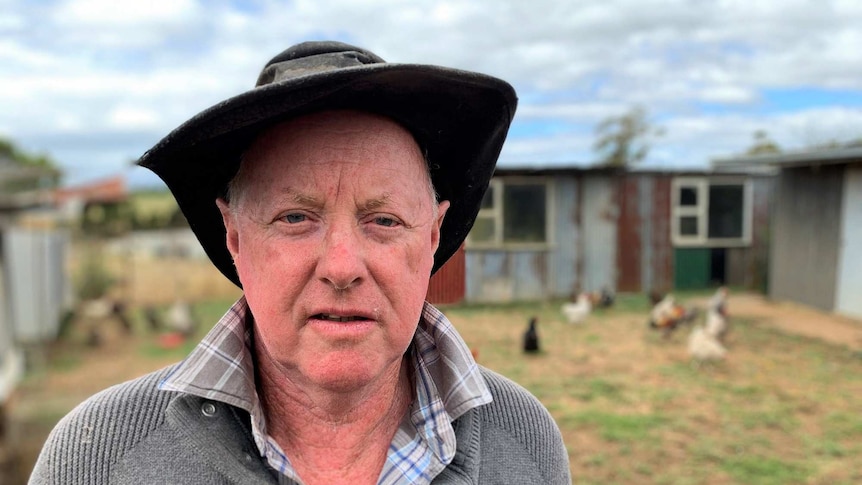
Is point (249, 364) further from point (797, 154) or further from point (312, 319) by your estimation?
point (797, 154)

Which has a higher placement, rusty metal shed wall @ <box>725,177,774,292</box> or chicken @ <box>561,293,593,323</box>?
rusty metal shed wall @ <box>725,177,774,292</box>

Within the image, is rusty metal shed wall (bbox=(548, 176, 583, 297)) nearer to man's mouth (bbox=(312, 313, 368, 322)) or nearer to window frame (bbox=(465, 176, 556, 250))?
window frame (bbox=(465, 176, 556, 250))

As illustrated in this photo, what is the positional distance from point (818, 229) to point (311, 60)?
13.6 metres

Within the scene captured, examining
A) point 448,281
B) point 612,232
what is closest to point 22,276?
point 612,232

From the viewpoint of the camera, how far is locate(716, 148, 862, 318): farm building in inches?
455

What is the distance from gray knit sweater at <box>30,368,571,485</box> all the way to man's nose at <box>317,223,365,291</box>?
1.12ft

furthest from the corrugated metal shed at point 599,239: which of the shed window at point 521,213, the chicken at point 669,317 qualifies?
the chicken at point 669,317

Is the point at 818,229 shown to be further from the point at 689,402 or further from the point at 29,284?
the point at 29,284

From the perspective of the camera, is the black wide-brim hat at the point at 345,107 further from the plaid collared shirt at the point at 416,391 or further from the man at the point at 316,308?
the plaid collared shirt at the point at 416,391

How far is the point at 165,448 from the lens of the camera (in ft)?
3.86

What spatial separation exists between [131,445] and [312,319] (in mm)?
399

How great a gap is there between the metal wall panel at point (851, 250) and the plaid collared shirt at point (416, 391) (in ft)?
40.4

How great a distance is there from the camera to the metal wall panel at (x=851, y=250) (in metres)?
11.5

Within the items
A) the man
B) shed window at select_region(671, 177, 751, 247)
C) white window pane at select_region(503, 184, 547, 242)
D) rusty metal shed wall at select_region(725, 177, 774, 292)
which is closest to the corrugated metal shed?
shed window at select_region(671, 177, 751, 247)
